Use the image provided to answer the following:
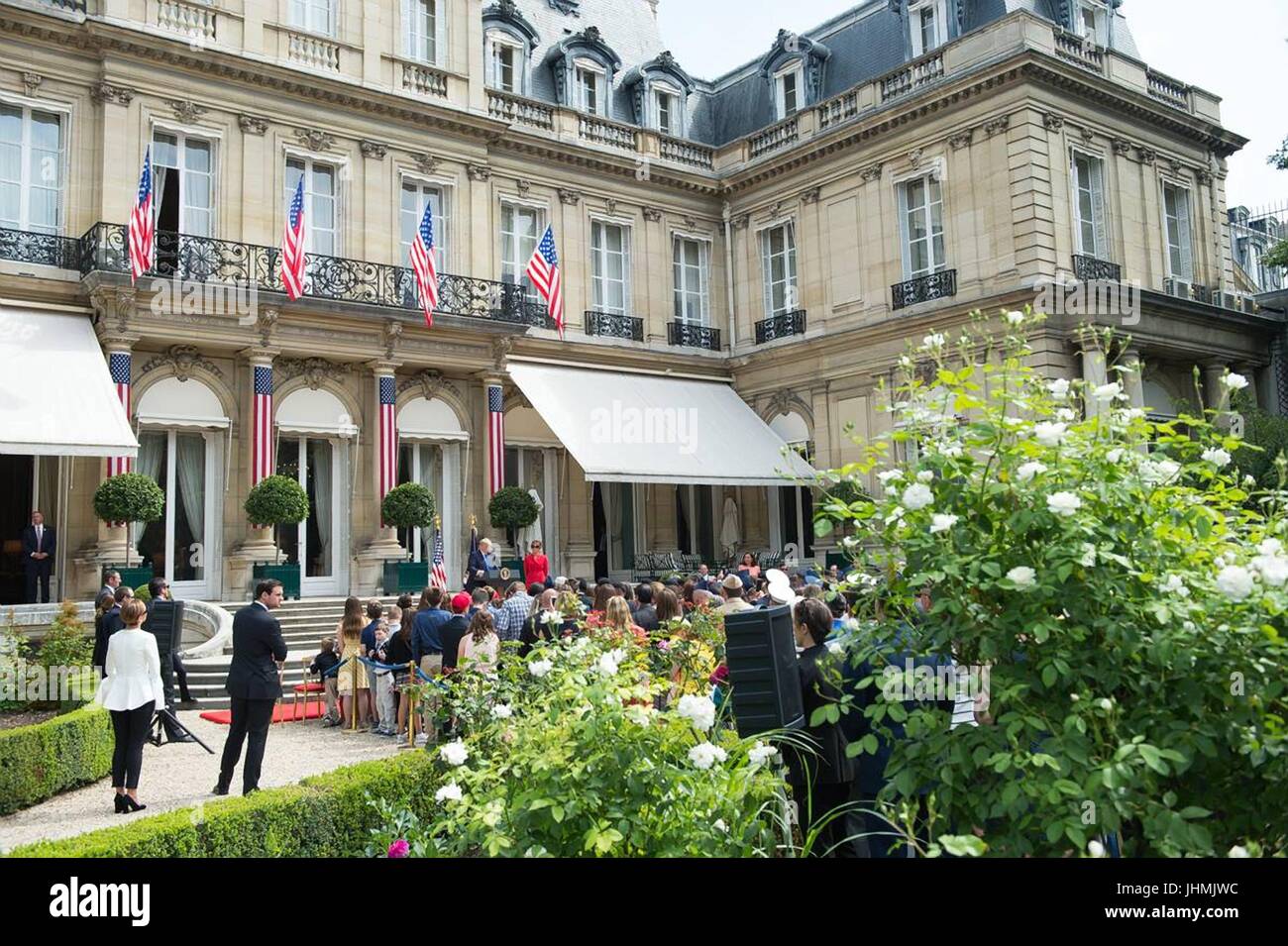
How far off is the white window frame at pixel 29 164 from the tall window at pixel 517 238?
7.11 m

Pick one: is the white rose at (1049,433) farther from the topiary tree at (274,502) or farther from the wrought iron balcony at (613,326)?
the wrought iron balcony at (613,326)

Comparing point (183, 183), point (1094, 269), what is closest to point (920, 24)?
point (1094, 269)

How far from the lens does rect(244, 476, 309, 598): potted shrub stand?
1397cm

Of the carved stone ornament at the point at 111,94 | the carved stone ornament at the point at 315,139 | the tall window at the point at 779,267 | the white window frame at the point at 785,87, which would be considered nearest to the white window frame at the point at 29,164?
the carved stone ornament at the point at 111,94

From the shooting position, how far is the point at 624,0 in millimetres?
23000

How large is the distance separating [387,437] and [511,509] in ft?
7.48

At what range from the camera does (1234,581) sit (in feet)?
7.63

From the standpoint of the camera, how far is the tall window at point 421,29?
17.5 metres

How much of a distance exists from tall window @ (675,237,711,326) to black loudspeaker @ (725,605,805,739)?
17.1m

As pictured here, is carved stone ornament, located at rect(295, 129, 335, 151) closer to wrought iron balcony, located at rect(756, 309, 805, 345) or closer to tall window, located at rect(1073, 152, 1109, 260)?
wrought iron balcony, located at rect(756, 309, 805, 345)

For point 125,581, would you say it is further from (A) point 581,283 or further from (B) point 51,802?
(A) point 581,283

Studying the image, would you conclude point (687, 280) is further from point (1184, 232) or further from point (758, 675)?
point (758, 675)
